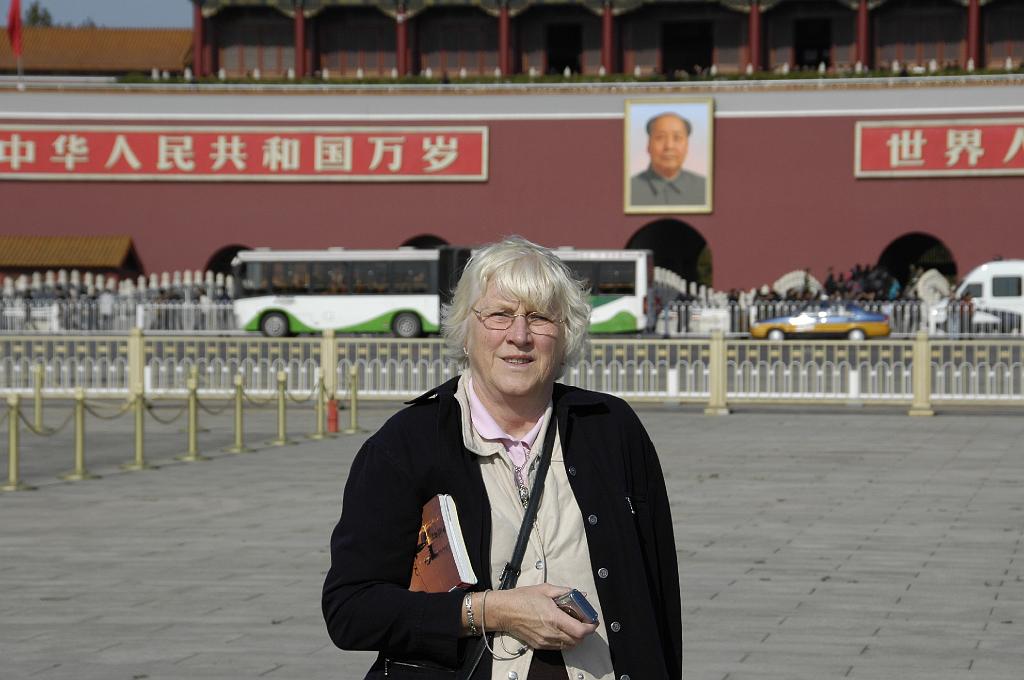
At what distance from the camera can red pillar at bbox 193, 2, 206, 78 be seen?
1415 inches

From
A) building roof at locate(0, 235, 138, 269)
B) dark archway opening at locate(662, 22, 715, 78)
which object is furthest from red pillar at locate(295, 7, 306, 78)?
dark archway opening at locate(662, 22, 715, 78)

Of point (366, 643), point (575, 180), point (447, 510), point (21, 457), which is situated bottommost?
point (21, 457)

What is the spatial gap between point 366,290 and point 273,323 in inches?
71.6

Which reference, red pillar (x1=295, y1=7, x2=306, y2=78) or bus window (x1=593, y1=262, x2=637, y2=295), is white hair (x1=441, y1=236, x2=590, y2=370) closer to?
bus window (x1=593, y1=262, x2=637, y2=295)

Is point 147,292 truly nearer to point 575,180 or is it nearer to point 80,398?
point 575,180

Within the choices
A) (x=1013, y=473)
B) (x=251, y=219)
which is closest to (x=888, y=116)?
(x=251, y=219)

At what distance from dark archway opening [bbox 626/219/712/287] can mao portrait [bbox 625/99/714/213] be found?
1030mm

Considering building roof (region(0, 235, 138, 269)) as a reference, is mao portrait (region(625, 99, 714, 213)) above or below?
above

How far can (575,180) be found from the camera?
109 feet

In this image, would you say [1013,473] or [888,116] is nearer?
[1013,473]

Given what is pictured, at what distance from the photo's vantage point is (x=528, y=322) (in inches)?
112

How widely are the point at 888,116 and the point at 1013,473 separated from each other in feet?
71.1

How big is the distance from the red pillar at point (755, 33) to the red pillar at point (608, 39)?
9.56 feet

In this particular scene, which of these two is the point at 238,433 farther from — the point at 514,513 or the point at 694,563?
the point at 514,513
